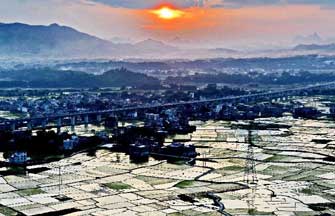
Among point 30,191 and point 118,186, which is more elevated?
point 118,186

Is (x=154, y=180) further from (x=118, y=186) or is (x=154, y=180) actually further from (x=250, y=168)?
(x=250, y=168)

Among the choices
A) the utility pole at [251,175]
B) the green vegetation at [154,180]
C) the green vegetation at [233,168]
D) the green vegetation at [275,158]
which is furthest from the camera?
the green vegetation at [275,158]

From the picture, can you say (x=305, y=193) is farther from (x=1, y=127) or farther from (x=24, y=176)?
(x=1, y=127)

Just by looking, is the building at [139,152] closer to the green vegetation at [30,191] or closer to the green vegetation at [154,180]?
the green vegetation at [154,180]

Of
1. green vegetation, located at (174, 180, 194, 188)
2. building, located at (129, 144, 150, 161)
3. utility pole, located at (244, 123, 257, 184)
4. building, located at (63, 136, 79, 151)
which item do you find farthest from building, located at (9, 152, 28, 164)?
utility pole, located at (244, 123, 257, 184)

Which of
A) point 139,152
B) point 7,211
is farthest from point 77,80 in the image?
point 7,211

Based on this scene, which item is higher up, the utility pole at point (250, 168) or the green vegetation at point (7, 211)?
the utility pole at point (250, 168)

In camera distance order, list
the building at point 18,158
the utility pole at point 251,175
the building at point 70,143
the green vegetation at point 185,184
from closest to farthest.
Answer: the utility pole at point 251,175 → the green vegetation at point 185,184 → the building at point 18,158 → the building at point 70,143

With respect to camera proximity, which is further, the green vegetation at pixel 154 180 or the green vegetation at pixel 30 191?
the green vegetation at pixel 154 180

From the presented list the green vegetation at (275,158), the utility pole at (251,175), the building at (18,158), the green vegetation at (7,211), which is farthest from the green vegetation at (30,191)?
the green vegetation at (275,158)

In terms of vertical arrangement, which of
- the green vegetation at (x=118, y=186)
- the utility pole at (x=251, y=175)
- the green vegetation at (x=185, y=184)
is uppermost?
the utility pole at (x=251, y=175)

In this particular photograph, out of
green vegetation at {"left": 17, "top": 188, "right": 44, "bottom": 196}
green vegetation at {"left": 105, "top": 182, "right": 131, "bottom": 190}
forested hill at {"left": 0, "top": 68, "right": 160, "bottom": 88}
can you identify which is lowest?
green vegetation at {"left": 17, "top": 188, "right": 44, "bottom": 196}

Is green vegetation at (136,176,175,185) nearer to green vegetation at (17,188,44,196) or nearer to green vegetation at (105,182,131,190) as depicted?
green vegetation at (105,182,131,190)
